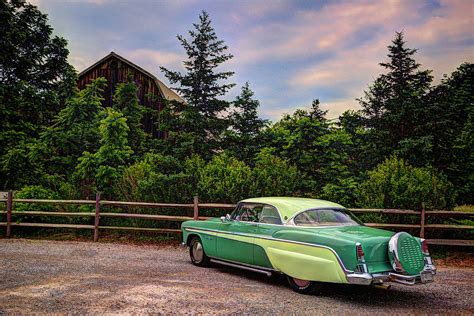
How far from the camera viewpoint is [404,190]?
39.0 feet

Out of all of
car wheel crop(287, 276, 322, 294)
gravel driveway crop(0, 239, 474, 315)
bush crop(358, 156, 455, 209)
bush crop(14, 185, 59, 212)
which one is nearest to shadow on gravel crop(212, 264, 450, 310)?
gravel driveway crop(0, 239, 474, 315)

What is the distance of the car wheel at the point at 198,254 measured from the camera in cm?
923

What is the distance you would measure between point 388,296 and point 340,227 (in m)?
1.27

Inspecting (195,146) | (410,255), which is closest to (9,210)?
(195,146)

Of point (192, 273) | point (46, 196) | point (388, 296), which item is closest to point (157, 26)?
point (46, 196)

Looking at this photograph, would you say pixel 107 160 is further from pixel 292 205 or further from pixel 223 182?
pixel 292 205

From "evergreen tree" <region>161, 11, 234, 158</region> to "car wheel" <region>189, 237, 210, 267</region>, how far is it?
20.1 feet

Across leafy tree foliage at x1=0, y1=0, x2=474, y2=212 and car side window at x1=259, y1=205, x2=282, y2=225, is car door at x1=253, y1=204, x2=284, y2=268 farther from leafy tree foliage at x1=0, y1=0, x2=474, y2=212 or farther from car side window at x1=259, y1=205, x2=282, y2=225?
leafy tree foliage at x1=0, y1=0, x2=474, y2=212

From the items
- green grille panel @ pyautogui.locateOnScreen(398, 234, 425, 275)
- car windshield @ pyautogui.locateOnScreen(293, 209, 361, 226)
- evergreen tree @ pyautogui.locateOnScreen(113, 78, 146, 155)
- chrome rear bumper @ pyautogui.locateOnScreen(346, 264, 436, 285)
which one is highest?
evergreen tree @ pyautogui.locateOnScreen(113, 78, 146, 155)

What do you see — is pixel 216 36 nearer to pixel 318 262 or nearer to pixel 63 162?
pixel 63 162

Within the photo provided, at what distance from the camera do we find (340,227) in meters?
7.09

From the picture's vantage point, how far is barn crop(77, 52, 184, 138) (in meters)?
27.5

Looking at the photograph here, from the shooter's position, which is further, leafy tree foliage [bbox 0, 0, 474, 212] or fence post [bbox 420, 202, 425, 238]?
leafy tree foliage [bbox 0, 0, 474, 212]

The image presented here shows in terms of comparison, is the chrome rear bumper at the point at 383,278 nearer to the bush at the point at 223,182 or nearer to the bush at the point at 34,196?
the bush at the point at 223,182
